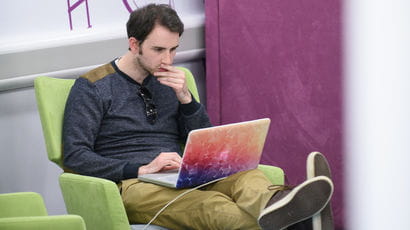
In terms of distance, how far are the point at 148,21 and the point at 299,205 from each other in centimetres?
87

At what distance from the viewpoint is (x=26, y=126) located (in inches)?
98.1

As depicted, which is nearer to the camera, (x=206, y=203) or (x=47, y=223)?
(x=47, y=223)

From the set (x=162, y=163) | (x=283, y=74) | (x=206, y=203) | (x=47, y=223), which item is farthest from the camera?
(x=283, y=74)

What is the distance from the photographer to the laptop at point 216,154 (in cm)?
172

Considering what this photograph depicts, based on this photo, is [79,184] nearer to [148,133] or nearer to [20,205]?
[20,205]

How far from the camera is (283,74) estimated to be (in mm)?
2691

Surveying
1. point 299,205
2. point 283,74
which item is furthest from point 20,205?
point 283,74

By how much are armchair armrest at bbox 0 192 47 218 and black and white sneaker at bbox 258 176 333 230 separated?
663mm

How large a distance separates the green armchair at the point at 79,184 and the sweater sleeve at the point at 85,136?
1.7 inches

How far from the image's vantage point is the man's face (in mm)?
2070

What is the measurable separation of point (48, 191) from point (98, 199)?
0.95m

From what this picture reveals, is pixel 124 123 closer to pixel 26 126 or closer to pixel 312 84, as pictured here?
pixel 26 126

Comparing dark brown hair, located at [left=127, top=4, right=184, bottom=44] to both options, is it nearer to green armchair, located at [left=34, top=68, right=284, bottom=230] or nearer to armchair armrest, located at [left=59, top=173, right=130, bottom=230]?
green armchair, located at [left=34, top=68, right=284, bottom=230]

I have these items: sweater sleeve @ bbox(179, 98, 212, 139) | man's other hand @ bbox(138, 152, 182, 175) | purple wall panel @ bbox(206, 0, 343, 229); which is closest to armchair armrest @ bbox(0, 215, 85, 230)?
man's other hand @ bbox(138, 152, 182, 175)
